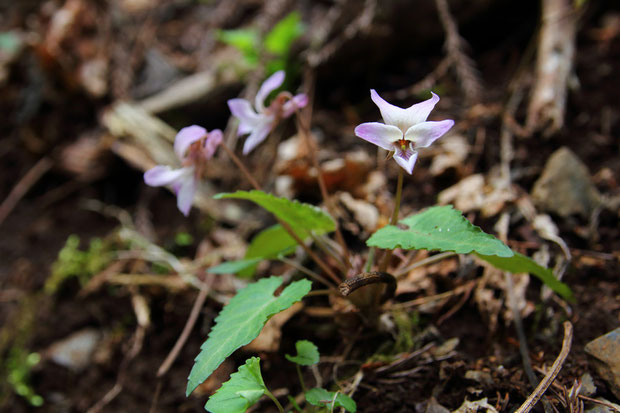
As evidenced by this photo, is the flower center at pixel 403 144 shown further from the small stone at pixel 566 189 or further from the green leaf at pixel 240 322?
the small stone at pixel 566 189

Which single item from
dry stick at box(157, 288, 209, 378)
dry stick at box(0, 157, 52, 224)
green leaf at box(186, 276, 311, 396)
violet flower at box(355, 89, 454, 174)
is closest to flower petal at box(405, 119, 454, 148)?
violet flower at box(355, 89, 454, 174)

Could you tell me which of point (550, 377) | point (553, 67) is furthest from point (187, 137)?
point (553, 67)

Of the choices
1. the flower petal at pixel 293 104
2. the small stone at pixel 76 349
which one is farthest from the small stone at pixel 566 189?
the small stone at pixel 76 349

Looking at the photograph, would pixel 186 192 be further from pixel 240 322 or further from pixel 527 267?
pixel 527 267

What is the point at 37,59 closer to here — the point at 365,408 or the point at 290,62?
the point at 290,62

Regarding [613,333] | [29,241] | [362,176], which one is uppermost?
[29,241]

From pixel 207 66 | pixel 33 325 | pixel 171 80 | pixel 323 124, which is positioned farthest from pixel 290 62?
pixel 33 325
